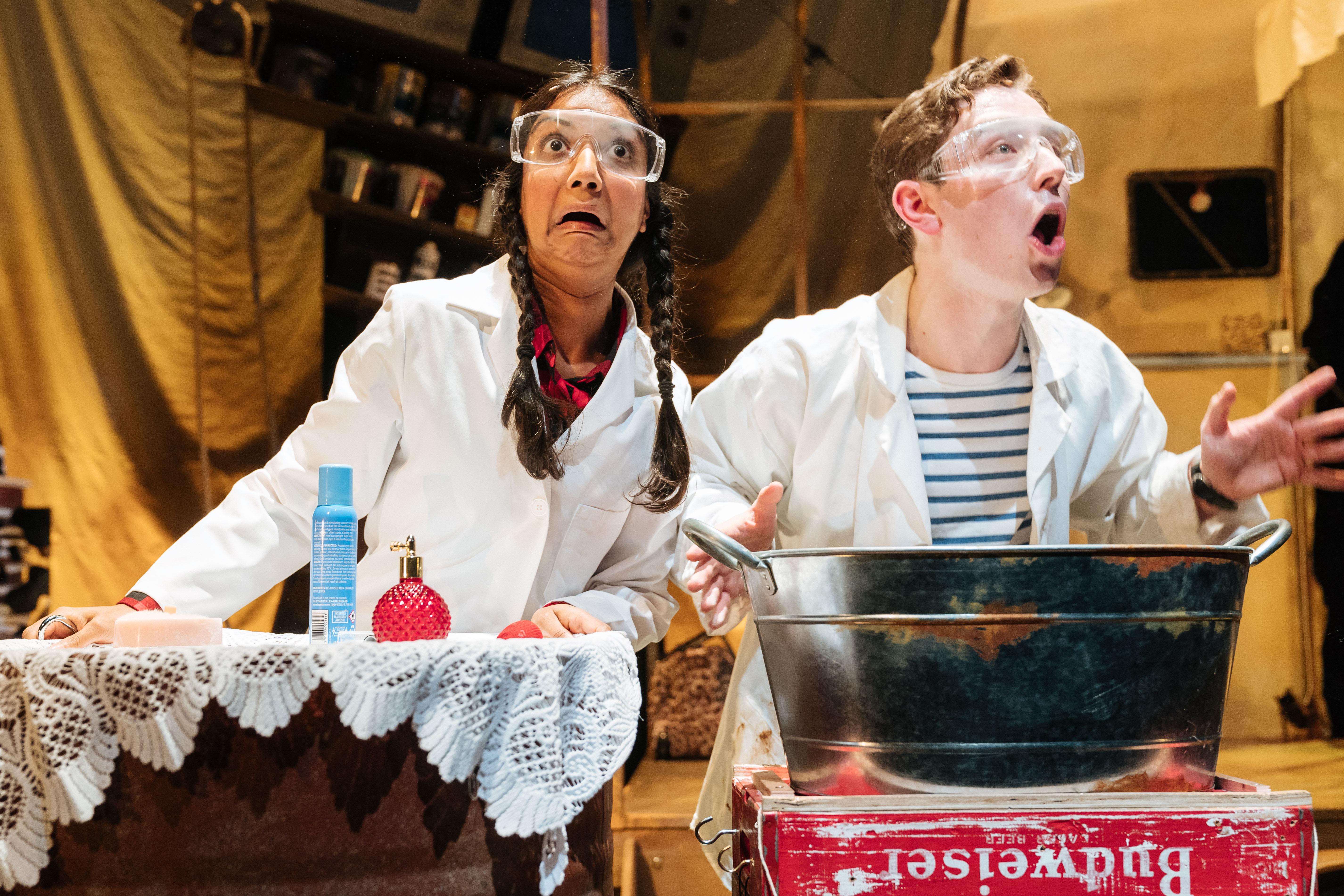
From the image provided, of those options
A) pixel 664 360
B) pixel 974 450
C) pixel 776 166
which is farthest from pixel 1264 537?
pixel 776 166

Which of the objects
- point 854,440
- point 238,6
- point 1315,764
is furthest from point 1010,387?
point 238,6

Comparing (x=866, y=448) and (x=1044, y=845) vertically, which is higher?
(x=866, y=448)

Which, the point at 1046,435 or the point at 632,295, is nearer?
the point at 1046,435

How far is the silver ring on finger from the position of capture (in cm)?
144

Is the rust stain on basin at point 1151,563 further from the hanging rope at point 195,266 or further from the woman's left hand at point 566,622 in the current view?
the hanging rope at point 195,266

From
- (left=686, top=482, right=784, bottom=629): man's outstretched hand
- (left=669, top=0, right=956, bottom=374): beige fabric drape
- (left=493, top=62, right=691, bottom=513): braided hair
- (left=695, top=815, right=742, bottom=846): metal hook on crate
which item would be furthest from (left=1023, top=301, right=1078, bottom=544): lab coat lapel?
(left=669, top=0, right=956, bottom=374): beige fabric drape

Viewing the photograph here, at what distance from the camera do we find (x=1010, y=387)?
6.14ft

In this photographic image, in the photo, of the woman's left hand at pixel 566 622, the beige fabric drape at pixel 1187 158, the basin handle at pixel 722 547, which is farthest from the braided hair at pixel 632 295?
the beige fabric drape at pixel 1187 158

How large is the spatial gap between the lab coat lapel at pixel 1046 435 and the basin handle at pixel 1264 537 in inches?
15.8

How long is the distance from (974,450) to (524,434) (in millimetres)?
823

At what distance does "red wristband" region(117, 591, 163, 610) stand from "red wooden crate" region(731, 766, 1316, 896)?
3.45 feet

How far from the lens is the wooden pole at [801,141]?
3.29 meters

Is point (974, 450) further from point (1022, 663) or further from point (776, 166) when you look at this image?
point (776, 166)

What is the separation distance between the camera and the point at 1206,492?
1.60 meters
